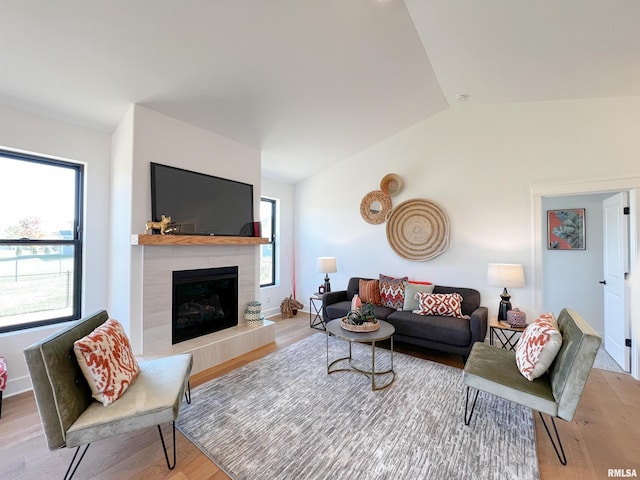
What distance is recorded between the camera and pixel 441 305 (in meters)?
3.29

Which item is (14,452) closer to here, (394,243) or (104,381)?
(104,381)

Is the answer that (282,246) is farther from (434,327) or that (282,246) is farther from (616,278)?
(616,278)

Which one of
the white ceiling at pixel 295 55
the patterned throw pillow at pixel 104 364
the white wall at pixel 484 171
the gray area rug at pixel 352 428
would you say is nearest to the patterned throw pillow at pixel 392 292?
the white wall at pixel 484 171

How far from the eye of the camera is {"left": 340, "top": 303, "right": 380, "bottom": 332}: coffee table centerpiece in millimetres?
2629

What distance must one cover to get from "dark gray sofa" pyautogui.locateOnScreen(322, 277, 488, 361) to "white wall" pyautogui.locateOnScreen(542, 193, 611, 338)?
1.45 m

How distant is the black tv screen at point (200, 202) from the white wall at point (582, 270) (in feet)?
13.6

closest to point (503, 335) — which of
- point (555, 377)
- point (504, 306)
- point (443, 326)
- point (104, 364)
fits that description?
point (504, 306)

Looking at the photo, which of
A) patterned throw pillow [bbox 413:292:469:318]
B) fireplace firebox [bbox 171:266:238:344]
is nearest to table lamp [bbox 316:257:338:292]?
fireplace firebox [bbox 171:266:238:344]

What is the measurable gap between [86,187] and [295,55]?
Result: 2.55 meters

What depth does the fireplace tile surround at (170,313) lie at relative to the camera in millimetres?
2707

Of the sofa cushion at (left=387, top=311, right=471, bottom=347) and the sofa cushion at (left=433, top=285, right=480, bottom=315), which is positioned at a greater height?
the sofa cushion at (left=433, top=285, right=480, bottom=315)

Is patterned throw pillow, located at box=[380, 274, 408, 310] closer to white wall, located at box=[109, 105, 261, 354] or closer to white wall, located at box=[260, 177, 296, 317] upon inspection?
white wall, located at box=[260, 177, 296, 317]

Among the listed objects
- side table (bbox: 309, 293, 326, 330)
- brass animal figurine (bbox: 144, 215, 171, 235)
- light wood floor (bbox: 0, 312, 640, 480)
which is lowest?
light wood floor (bbox: 0, 312, 640, 480)
